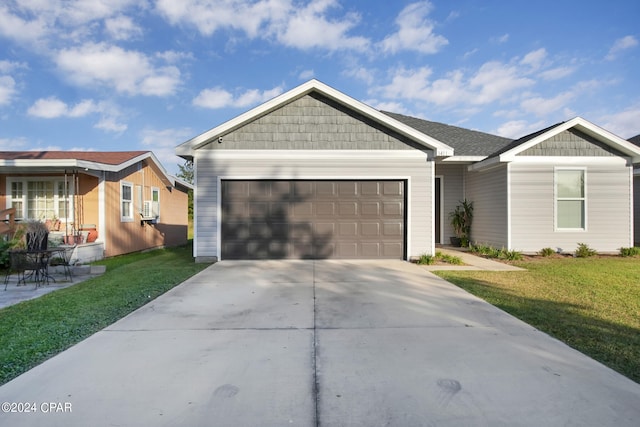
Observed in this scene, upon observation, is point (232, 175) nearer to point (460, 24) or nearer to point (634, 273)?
point (460, 24)

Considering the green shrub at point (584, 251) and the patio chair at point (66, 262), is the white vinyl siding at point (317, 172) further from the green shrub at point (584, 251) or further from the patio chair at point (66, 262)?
the green shrub at point (584, 251)

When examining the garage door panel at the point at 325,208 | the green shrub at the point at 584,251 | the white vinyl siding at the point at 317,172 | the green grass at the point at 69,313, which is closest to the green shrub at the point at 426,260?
the white vinyl siding at the point at 317,172

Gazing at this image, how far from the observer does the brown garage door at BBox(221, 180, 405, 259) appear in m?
9.55

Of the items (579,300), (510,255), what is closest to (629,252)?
(510,255)

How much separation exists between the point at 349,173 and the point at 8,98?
19.2m

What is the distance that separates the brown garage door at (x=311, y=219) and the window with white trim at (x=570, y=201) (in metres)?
5.30

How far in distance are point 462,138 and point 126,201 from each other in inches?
519

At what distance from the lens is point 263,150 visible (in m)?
9.55

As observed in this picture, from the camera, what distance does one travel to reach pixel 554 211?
1076cm

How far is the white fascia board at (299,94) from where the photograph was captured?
9305 millimetres

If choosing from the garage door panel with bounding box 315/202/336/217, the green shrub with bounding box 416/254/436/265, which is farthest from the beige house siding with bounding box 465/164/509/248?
the garage door panel with bounding box 315/202/336/217

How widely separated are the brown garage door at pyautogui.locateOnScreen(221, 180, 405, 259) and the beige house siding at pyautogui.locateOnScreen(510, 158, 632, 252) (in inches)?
160

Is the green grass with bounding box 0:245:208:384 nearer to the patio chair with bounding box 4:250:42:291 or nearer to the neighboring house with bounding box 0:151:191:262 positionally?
the patio chair with bounding box 4:250:42:291

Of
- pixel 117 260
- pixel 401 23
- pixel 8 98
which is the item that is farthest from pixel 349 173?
pixel 8 98
